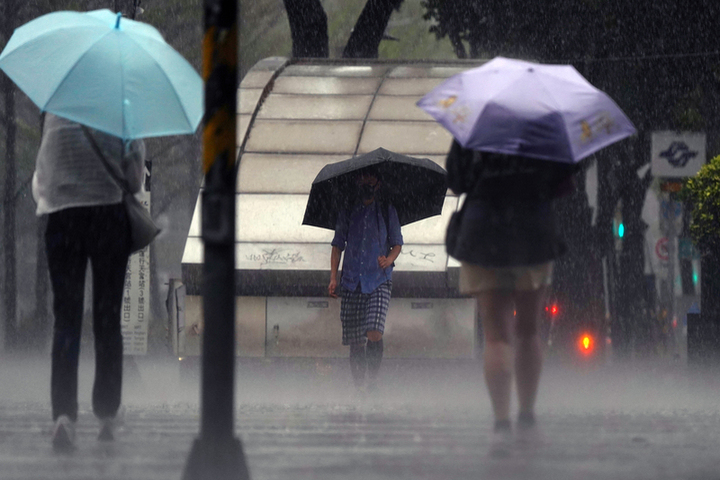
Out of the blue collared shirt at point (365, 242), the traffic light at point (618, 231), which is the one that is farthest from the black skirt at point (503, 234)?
the traffic light at point (618, 231)

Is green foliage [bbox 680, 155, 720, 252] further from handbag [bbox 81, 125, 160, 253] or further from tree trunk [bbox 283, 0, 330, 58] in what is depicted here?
handbag [bbox 81, 125, 160, 253]

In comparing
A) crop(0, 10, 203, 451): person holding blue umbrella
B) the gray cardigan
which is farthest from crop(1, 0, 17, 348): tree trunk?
the gray cardigan

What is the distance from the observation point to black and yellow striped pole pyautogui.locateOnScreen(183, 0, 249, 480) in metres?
4.21

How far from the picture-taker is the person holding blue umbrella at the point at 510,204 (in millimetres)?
5293

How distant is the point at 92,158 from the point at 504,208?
6.02ft

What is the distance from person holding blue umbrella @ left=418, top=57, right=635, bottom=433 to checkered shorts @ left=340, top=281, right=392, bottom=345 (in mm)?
3161

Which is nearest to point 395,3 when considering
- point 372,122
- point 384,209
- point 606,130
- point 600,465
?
point 372,122

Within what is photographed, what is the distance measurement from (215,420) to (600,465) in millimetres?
1541

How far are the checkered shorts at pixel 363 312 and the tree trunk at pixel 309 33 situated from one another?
9221 millimetres

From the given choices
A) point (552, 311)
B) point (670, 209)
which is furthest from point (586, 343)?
point (670, 209)

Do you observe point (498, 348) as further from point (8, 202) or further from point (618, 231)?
point (8, 202)

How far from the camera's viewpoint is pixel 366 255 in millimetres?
8547

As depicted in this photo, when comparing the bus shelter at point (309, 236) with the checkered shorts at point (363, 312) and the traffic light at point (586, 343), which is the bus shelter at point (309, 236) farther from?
the checkered shorts at point (363, 312)

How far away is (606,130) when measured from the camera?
566 centimetres
